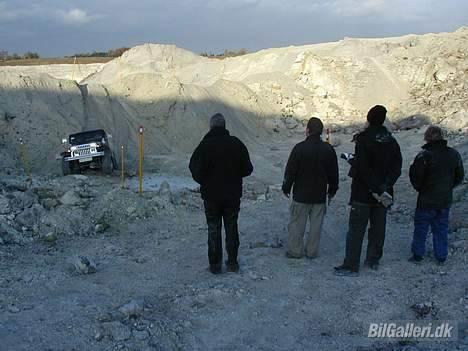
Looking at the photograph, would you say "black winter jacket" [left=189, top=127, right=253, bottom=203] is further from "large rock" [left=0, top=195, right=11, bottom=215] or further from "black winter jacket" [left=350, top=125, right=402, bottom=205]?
"large rock" [left=0, top=195, right=11, bottom=215]

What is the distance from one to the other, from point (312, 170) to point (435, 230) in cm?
171

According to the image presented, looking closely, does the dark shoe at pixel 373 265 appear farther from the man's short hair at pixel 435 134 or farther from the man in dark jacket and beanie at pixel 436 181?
the man's short hair at pixel 435 134

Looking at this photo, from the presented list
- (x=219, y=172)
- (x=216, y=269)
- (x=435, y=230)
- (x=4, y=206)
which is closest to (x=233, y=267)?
(x=216, y=269)

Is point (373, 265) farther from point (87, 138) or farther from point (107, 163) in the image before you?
point (87, 138)

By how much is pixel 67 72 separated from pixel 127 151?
17.6 m

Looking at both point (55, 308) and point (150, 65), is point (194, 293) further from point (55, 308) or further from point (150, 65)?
point (150, 65)

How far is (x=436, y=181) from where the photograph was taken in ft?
20.3

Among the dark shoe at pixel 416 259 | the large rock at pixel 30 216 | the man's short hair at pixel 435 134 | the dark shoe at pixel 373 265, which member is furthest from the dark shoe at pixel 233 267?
the large rock at pixel 30 216

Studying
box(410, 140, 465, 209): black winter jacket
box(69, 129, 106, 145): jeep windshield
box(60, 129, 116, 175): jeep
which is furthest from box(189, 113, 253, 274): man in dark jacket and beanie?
box(69, 129, 106, 145): jeep windshield

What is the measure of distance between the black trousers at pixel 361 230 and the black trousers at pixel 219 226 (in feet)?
4.47

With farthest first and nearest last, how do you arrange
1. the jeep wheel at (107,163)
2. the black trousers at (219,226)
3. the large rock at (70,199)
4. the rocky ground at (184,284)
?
the jeep wheel at (107,163)
the large rock at (70,199)
the black trousers at (219,226)
the rocky ground at (184,284)

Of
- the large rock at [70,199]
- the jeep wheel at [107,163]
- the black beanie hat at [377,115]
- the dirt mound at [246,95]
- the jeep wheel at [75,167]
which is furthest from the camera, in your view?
the dirt mound at [246,95]

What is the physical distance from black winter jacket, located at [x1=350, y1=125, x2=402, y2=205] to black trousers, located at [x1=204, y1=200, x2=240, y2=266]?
4.90 feet

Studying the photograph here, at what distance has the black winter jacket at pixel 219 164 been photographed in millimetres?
5902
